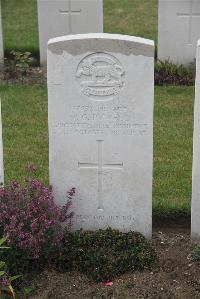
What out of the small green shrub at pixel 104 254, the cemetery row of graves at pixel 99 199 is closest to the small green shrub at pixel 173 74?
the cemetery row of graves at pixel 99 199

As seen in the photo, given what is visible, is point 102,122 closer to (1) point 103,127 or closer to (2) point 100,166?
(1) point 103,127

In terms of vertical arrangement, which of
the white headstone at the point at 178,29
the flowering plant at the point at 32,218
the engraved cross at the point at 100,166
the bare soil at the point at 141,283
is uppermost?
the white headstone at the point at 178,29

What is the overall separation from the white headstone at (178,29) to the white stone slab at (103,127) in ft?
17.4

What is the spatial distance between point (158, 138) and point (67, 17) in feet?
11.8

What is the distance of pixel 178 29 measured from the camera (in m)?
10.6

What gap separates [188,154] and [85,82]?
240 centimetres

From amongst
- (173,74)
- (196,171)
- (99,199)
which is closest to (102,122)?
(99,199)

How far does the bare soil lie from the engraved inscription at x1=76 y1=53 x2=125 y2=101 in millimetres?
1372

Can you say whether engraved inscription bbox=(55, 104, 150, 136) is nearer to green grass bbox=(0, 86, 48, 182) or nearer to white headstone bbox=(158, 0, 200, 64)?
green grass bbox=(0, 86, 48, 182)

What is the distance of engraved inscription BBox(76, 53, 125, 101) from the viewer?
5.35 metres

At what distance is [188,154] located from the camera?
7469 millimetres

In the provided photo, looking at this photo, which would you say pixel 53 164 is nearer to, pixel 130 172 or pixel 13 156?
pixel 130 172

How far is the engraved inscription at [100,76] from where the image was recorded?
5348 millimetres

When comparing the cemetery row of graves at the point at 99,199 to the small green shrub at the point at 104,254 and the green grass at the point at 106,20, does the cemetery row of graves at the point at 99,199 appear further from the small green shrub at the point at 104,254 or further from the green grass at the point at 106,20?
the green grass at the point at 106,20
